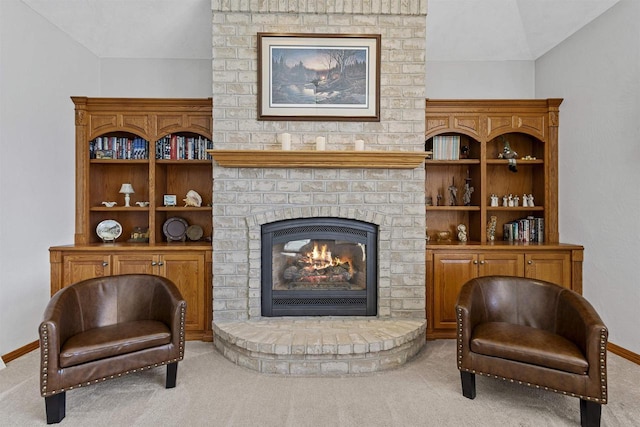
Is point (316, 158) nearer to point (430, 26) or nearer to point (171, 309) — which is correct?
point (171, 309)

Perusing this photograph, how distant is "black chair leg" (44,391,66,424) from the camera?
2242 mm

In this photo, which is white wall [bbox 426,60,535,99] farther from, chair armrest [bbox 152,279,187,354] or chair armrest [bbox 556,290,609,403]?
chair armrest [bbox 152,279,187,354]

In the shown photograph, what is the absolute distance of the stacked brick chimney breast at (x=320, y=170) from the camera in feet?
11.3

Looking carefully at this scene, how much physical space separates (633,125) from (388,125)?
2006 mm

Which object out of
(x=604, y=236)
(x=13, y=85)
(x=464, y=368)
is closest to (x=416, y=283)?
(x=464, y=368)

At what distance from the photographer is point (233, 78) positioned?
346 cm

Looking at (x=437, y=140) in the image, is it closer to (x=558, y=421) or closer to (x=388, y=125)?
(x=388, y=125)

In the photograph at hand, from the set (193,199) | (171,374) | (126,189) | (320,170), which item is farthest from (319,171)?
(126,189)

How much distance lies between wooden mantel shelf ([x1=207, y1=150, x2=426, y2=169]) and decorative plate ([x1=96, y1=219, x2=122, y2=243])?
1.61 m

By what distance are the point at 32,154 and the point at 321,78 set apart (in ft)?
9.04

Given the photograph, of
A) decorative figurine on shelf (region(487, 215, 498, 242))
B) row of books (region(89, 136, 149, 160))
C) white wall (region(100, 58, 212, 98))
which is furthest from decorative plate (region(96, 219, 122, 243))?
decorative figurine on shelf (region(487, 215, 498, 242))

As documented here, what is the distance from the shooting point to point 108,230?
13.2 feet

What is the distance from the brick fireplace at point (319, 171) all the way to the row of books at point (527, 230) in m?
1.36

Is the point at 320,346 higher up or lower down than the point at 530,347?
lower down
